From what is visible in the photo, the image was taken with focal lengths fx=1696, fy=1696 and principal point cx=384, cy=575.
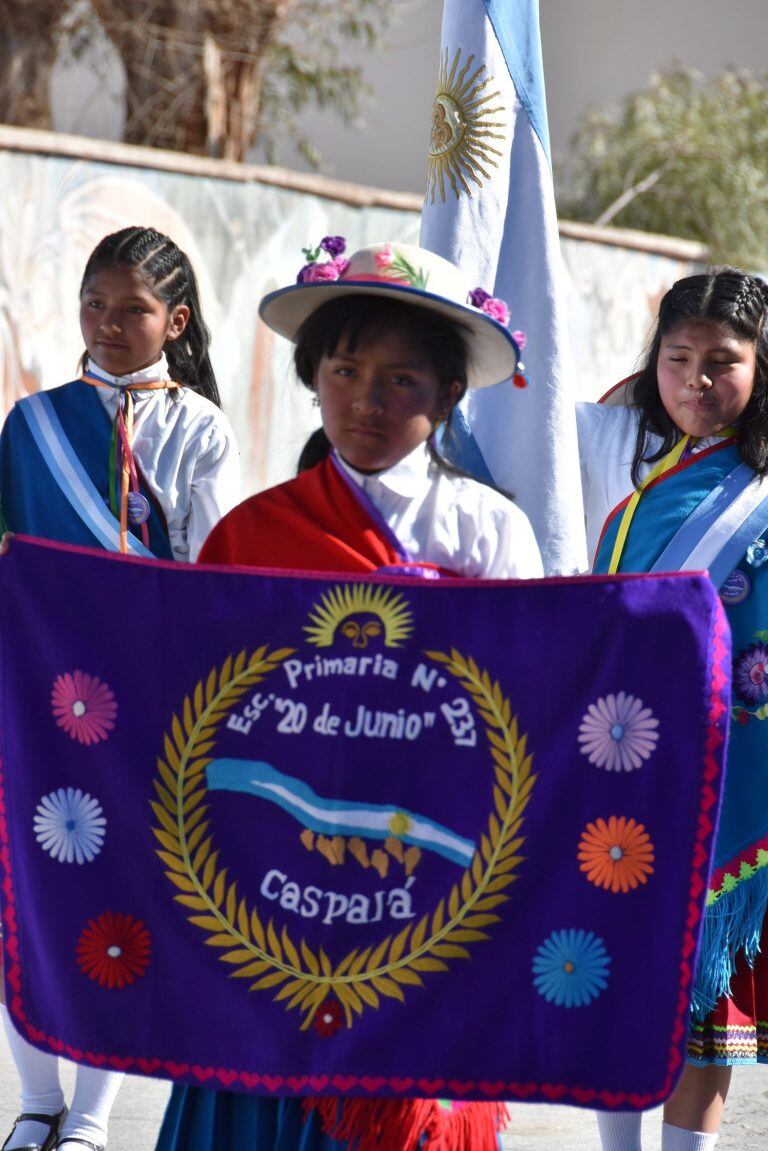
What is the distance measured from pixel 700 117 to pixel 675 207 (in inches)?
28.3

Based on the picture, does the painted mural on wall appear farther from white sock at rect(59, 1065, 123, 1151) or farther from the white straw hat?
the white straw hat

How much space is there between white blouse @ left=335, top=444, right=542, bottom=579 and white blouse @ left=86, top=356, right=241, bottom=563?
110 cm

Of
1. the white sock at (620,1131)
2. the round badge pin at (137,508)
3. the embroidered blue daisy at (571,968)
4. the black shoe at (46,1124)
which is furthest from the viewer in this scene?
the round badge pin at (137,508)

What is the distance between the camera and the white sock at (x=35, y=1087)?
3326mm

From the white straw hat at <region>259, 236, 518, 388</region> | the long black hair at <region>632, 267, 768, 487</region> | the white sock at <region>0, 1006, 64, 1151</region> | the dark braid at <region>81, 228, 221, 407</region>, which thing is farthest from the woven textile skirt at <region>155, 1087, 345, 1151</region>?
the dark braid at <region>81, 228, 221, 407</region>

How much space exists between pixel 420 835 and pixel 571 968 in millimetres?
276

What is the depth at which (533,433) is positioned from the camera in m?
3.44

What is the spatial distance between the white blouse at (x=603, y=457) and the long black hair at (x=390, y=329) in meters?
0.97

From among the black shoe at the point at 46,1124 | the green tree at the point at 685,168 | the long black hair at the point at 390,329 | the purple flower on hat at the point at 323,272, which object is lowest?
the black shoe at the point at 46,1124

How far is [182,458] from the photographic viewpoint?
363 centimetres

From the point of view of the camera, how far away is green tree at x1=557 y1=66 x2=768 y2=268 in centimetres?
1331

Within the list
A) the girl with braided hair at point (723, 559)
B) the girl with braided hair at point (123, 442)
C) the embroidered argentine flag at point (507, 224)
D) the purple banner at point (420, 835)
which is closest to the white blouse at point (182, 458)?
the girl with braided hair at point (123, 442)

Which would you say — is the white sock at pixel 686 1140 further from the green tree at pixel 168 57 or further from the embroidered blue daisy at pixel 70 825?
the green tree at pixel 168 57

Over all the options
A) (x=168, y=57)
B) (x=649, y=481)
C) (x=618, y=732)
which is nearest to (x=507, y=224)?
(x=649, y=481)
